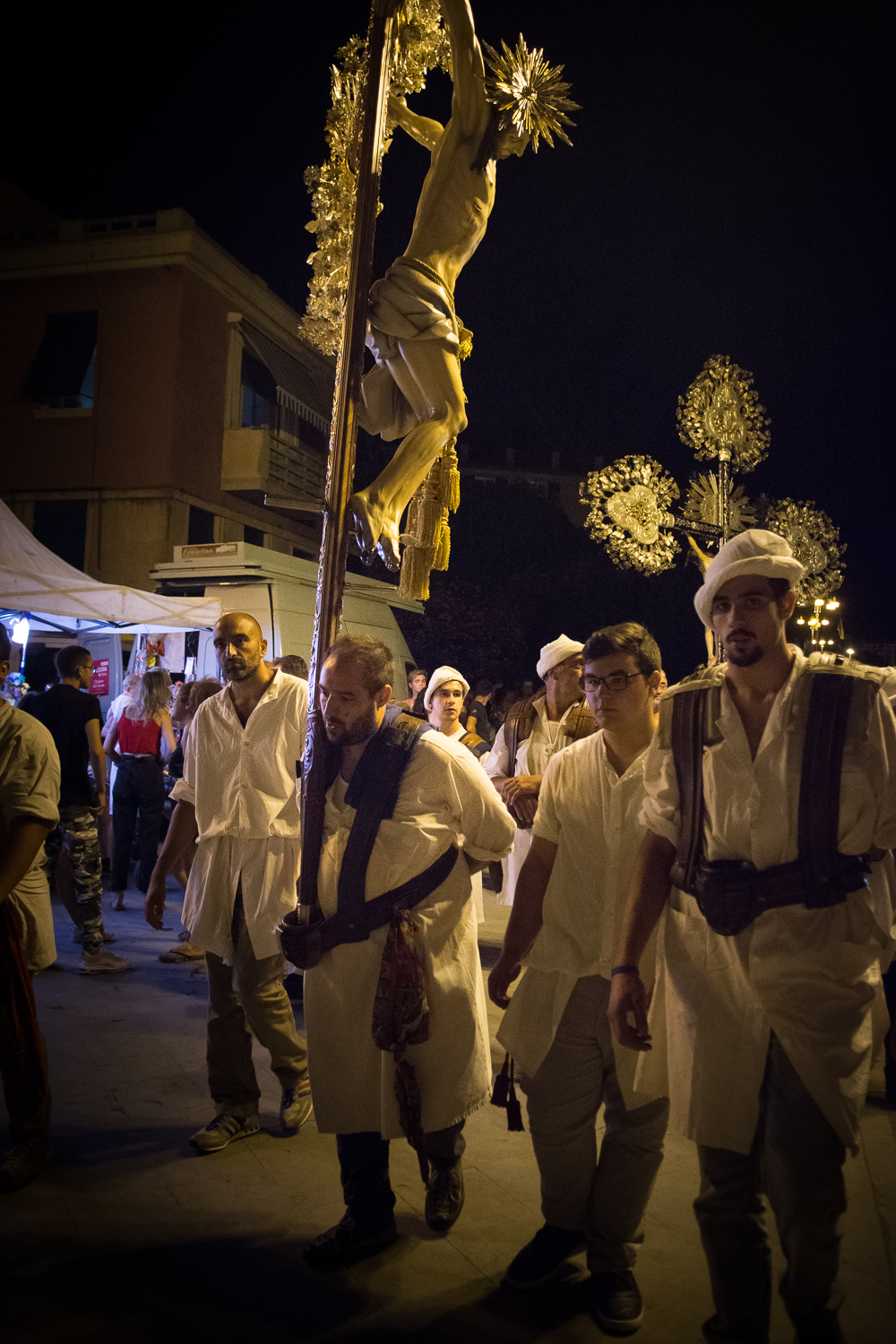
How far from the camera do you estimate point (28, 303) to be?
55.8 feet

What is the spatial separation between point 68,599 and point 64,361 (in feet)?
31.1

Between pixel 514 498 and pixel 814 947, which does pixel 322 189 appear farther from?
pixel 514 498

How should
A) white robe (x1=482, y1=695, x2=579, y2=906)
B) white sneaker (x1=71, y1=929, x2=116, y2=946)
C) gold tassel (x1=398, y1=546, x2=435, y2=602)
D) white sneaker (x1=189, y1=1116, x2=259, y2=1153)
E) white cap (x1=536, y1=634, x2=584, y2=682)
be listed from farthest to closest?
1. white sneaker (x1=71, y1=929, x2=116, y2=946)
2. white robe (x1=482, y1=695, x2=579, y2=906)
3. white cap (x1=536, y1=634, x2=584, y2=682)
4. white sneaker (x1=189, y1=1116, x2=259, y2=1153)
5. gold tassel (x1=398, y1=546, x2=435, y2=602)

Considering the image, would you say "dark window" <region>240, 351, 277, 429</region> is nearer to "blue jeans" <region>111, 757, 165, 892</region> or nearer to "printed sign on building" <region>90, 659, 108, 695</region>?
"printed sign on building" <region>90, 659, 108, 695</region>


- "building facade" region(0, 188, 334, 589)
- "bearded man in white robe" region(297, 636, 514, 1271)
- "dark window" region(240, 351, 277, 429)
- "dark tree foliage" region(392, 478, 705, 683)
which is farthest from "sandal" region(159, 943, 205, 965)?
"dark tree foliage" region(392, 478, 705, 683)

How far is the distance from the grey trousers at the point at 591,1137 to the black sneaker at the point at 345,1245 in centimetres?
57

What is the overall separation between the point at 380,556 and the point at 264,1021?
6.79 ft

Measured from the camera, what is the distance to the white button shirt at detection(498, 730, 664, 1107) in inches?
107

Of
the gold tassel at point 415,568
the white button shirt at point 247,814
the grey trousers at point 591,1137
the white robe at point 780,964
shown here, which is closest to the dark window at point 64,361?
the white button shirt at point 247,814

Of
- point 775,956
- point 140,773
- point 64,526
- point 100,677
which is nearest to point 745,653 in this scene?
point 775,956

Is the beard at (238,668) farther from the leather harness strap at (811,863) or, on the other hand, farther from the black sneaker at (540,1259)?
the black sneaker at (540,1259)

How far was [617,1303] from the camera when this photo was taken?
2.47 meters

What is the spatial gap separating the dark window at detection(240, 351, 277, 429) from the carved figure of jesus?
16.2m

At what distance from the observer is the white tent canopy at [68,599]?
29.6 feet
